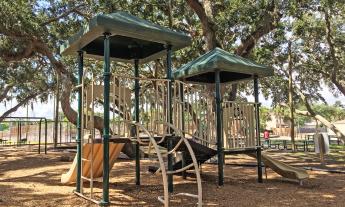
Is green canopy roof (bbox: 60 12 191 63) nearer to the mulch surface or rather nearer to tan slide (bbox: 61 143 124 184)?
tan slide (bbox: 61 143 124 184)

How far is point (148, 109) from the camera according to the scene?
6914 mm

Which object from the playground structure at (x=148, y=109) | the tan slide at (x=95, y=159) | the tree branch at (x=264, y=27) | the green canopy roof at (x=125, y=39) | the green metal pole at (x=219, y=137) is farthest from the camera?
the tree branch at (x=264, y=27)

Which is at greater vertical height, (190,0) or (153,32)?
(190,0)

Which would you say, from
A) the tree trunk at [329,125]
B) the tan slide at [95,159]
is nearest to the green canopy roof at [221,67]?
the tan slide at [95,159]

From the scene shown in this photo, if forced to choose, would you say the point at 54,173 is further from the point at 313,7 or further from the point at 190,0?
the point at 313,7

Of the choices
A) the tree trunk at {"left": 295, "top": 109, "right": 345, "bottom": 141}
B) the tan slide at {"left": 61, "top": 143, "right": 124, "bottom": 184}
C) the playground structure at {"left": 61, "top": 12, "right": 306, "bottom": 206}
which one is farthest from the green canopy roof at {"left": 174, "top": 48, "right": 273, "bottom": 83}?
the tree trunk at {"left": 295, "top": 109, "right": 345, "bottom": 141}

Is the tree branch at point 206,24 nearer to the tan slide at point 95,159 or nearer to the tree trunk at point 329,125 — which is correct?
the tan slide at point 95,159

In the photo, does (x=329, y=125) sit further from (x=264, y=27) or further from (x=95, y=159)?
(x=95, y=159)

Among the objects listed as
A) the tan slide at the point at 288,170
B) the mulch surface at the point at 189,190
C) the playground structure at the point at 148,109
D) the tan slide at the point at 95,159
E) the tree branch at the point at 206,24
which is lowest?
the mulch surface at the point at 189,190

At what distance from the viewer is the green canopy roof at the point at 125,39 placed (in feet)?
19.2

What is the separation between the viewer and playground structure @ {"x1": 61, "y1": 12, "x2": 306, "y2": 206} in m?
5.99

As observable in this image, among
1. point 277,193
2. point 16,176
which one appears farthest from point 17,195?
point 277,193

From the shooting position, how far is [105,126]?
19.0 feet

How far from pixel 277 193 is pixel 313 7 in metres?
10.9
